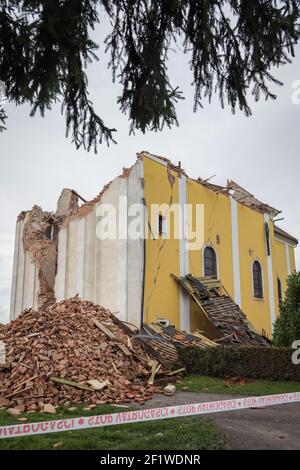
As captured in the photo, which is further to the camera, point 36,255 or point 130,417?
point 36,255

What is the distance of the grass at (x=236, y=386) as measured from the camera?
1134 cm

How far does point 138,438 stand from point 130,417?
0.83 meters

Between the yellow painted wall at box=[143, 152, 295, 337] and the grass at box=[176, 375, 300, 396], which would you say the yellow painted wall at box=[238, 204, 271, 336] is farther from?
the grass at box=[176, 375, 300, 396]

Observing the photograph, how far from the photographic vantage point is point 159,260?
734 inches

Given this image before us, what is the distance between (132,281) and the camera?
17781 millimetres

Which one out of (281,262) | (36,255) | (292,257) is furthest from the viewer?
(292,257)

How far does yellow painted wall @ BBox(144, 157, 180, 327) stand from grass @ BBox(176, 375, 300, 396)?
487cm

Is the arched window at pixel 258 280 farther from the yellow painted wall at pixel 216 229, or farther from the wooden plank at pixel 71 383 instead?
the wooden plank at pixel 71 383

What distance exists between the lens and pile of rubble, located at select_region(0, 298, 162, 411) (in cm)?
973

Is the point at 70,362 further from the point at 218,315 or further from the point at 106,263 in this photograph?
the point at 218,315

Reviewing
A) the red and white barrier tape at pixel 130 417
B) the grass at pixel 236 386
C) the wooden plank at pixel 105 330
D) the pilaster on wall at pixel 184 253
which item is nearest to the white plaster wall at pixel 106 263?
the pilaster on wall at pixel 184 253


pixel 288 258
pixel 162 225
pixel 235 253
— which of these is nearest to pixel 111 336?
pixel 162 225

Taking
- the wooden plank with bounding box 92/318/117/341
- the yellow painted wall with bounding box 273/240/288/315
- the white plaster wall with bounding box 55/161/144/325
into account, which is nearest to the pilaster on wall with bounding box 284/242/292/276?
the yellow painted wall with bounding box 273/240/288/315

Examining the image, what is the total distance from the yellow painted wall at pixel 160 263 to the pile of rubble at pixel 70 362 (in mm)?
3285
